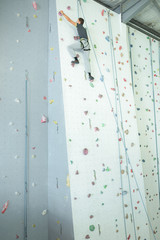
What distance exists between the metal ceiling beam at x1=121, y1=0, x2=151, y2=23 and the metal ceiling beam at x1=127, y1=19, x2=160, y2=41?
0.32 m

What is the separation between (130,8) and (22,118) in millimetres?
1881

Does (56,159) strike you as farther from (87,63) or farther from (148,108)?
(148,108)

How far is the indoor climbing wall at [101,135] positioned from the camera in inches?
69.2

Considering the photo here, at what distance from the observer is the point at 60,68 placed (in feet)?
6.00

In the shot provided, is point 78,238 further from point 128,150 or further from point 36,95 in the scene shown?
point 36,95

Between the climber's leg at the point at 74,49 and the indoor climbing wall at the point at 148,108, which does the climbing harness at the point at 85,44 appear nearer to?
the climber's leg at the point at 74,49

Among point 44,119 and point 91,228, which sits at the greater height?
point 44,119

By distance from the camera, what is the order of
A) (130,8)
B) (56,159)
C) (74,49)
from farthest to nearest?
(130,8)
(74,49)
(56,159)

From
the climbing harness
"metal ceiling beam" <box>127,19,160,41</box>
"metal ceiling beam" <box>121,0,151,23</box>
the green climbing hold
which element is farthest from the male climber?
the green climbing hold

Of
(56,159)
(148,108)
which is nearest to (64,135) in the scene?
(56,159)

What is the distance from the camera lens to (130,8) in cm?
242

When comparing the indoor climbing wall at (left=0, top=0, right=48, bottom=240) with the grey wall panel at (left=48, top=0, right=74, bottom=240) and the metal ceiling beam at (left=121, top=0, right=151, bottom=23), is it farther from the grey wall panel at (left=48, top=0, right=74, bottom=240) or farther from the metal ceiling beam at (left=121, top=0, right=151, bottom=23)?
the metal ceiling beam at (left=121, top=0, right=151, bottom=23)

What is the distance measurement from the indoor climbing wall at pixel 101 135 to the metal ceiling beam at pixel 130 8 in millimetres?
165

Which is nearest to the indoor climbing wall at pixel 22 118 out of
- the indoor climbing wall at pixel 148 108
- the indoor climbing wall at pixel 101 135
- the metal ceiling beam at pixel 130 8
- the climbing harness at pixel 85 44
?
the indoor climbing wall at pixel 101 135
